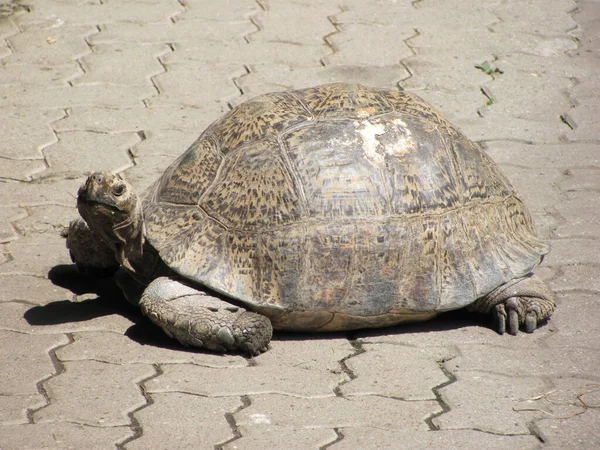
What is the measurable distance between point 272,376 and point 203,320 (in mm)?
406

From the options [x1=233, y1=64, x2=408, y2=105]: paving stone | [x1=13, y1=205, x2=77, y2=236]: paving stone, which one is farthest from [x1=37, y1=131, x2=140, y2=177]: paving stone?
[x1=233, y1=64, x2=408, y2=105]: paving stone

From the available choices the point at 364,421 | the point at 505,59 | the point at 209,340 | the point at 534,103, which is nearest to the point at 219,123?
the point at 209,340

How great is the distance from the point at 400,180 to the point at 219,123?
3.34 feet

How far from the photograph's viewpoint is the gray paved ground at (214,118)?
4.00m

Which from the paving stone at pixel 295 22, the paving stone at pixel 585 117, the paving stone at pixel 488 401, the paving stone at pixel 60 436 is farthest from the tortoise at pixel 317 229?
the paving stone at pixel 295 22

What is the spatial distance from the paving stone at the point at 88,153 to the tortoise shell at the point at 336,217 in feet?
5.10

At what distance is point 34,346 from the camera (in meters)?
4.46

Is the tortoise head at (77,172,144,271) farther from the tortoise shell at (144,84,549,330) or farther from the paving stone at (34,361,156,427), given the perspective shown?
the paving stone at (34,361,156,427)

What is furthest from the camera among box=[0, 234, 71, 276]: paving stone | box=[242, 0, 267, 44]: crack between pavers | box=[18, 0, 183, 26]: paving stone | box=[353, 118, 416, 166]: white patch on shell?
box=[18, 0, 183, 26]: paving stone

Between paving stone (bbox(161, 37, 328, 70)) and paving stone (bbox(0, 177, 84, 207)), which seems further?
paving stone (bbox(161, 37, 328, 70))

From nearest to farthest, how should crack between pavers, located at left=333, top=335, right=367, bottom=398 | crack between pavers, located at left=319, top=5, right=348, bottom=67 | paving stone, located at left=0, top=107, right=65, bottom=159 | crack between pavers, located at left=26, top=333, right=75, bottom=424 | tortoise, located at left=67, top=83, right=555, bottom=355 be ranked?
A: crack between pavers, located at left=26, top=333, right=75, bottom=424 < crack between pavers, located at left=333, top=335, right=367, bottom=398 < tortoise, located at left=67, top=83, right=555, bottom=355 < paving stone, located at left=0, top=107, right=65, bottom=159 < crack between pavers, located at left=319, top=5, right=348, bottom=67

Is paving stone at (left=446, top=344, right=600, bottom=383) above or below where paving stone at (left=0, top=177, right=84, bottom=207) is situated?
below

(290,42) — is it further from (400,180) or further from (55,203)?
(400,180)

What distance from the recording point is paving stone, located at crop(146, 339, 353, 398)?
13.8ft
